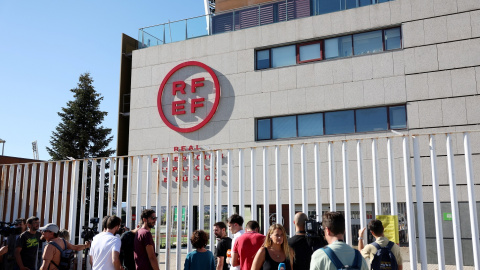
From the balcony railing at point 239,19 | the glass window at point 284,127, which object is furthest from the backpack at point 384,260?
the balcony railing at point 239,19

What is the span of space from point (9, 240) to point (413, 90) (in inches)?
627

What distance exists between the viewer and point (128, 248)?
23.8 ft

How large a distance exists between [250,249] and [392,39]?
52.5 feet

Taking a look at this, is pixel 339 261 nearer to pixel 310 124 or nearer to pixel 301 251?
pixel 301 251

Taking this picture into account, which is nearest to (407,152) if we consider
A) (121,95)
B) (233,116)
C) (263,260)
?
(263,260)

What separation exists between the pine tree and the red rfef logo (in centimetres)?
1623

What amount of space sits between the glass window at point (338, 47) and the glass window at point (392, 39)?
1.61 metres

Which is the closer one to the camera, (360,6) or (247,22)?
(360,6)

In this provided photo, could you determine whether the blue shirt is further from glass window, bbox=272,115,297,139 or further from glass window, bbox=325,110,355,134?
glass window, bbox=272,115,297,139

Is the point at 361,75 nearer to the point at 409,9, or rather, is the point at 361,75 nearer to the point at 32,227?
the point at 409,9

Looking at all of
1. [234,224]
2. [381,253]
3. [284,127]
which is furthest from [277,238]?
[284,127]

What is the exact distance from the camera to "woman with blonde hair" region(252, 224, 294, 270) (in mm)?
5219

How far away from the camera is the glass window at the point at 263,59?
870 inches

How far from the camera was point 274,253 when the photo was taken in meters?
5.27
